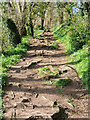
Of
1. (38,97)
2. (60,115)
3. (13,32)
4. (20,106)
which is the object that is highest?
(13,32)

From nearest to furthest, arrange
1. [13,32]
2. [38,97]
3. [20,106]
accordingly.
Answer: [20,106] → [38,97] → [13,32]

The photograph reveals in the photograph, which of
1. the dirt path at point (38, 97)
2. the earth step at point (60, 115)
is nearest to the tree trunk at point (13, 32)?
the dirt path at point (38, 97)

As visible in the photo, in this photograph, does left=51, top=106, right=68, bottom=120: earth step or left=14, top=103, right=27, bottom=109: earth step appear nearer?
left=51, top=106, right=68, bottom=120: earth step

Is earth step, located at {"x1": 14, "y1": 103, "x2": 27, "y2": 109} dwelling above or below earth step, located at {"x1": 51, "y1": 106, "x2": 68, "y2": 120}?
above

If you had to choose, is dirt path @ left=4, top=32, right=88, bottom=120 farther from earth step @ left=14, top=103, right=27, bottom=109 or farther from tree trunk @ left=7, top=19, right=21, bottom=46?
tree trunk @ left=7, top=19, right=21, bottom=46

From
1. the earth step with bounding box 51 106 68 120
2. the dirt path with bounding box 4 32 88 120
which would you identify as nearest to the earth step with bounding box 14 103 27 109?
the dirt path with bounding box 4 32 88 120

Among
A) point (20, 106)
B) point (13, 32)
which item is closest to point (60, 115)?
point (20, 106)

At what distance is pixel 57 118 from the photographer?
3342mm

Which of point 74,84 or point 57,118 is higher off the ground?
point 74,84

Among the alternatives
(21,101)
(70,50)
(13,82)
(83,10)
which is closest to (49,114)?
(21,101)

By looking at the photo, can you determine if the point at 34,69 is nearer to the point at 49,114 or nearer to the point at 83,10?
the point at 49,114

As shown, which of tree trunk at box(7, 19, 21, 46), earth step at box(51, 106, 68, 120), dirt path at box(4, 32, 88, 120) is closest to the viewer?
earth step at box(51, 106, 68, 120)

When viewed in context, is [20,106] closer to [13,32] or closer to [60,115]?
[60,115]

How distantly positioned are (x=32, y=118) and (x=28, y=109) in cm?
44
